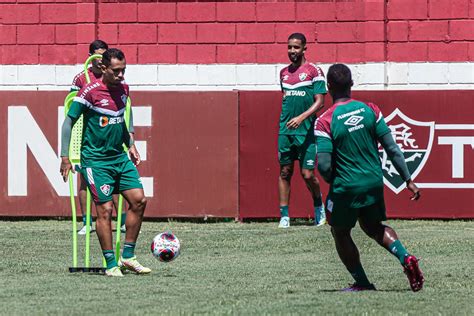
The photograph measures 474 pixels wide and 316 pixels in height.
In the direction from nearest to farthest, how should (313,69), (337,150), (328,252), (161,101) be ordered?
(337,150) < (328,252) < (313,69) < (161,101)

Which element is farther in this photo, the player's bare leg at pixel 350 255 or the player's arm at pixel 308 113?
the player's arm at pixel 308 113

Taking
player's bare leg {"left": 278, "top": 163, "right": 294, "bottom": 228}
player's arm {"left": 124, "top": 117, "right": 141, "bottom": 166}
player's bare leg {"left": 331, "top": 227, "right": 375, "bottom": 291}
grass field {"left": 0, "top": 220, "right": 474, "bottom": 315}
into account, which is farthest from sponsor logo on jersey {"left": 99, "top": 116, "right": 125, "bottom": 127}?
player's bare leg {"left": 278, "top": 163, "right": 294, "bottom": 228}

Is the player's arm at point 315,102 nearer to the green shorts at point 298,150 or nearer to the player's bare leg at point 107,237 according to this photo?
the green shorts at point 298,150

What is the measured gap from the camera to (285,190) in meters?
15.3

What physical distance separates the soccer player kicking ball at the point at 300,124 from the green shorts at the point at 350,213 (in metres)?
5.34

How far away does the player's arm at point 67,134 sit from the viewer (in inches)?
415

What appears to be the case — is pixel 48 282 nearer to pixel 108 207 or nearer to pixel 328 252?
pixel 108 207

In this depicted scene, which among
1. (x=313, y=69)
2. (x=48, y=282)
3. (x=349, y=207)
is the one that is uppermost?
(x=313, y=69)

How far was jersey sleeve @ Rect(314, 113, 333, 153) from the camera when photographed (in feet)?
30.2

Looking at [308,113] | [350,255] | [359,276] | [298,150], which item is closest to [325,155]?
[350,255]

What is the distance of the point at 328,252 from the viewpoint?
12.7 m

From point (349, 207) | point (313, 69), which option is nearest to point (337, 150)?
point (349, 207)

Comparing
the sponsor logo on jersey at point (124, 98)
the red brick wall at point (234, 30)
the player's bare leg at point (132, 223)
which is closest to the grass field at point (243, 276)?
the player's bare leg at point (132, 223)

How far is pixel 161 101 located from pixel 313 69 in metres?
2.47
